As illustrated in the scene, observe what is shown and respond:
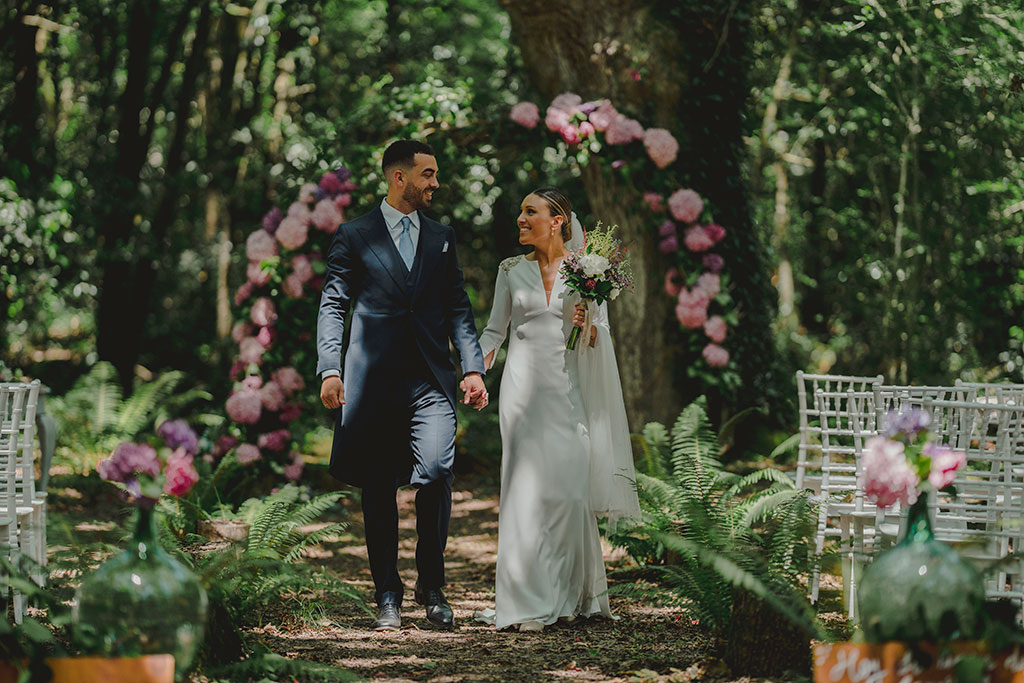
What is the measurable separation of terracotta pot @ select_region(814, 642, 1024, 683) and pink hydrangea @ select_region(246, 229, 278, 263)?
6.59 meters

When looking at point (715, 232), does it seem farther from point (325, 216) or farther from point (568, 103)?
point (325, 216)

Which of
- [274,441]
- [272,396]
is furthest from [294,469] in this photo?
[272,396]

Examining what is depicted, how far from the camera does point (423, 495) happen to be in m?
5.08

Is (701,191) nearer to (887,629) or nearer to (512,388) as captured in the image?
(512,388)

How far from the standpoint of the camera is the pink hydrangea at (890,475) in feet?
10.6

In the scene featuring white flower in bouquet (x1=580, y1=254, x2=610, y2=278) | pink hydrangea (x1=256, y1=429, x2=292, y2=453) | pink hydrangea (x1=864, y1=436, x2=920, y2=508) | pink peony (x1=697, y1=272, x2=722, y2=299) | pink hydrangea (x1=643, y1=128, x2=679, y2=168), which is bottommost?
pink hydrangea (x1=256, y1=429, x2=292, y2=453)

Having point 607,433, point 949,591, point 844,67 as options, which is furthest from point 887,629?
point 844,67

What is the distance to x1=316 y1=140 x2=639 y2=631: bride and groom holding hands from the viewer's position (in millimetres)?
5074

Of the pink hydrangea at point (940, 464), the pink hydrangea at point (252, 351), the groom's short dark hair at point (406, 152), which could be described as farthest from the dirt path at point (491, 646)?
the pink hydrangea at point (252, 351)

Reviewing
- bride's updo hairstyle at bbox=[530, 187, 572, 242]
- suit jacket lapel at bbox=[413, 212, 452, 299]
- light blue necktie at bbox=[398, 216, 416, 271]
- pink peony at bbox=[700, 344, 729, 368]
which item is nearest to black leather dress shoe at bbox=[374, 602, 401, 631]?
suit jacket lapel at bbox=[413, 212, 452, 299]

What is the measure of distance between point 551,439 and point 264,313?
4250mm

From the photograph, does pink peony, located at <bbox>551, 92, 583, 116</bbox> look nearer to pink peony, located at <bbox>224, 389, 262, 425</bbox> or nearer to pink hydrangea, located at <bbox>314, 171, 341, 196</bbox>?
pink hydrangea, located at <bbox>314, 171, 341, 196</bbox>

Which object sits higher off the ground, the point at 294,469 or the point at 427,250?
the point at 427,250

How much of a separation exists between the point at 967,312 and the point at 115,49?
11.0 metres
